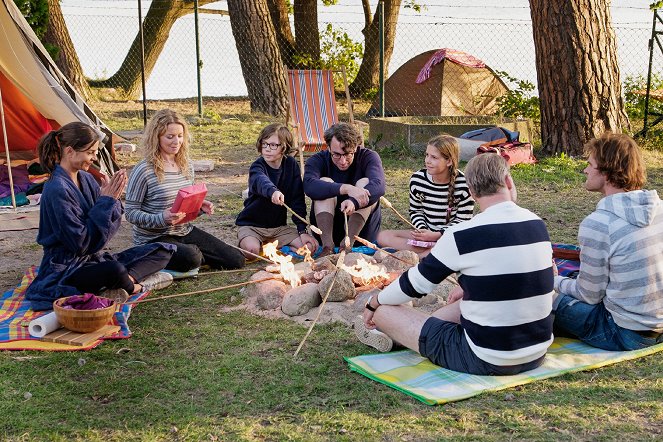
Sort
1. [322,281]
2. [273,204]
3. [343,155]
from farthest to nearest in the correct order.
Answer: [273,204], [343,155], [322,281]

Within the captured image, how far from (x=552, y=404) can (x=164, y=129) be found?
300cm

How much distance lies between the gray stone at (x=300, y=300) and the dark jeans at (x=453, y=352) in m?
0.97

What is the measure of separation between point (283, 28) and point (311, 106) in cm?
606

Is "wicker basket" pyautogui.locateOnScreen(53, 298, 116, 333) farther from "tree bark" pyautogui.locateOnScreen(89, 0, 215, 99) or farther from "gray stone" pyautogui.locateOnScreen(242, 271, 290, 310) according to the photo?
"tree bark" pyautogui.locateOnScreen(89, 0, 215, 99)

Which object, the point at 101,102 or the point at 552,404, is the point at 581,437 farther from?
the point at 101,102

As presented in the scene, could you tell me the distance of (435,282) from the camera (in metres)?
3.26

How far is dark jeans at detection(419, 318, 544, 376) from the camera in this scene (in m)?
3.37

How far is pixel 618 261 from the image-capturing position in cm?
348

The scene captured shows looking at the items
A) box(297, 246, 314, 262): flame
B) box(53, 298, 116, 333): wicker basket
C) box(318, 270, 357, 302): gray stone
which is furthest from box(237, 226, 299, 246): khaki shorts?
box(53, 298, 116, 333): wicker basket

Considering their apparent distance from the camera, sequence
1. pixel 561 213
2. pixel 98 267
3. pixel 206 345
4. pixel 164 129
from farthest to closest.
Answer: pixel 561 213 < pixel 164 129 < pixel 98 267 < pixel 206 345

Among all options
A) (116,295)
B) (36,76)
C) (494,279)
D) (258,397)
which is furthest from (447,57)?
(258,397)

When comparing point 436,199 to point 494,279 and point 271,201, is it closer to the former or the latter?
point 271,201

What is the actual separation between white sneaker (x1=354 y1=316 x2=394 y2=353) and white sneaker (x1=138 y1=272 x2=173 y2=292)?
154 centimetres

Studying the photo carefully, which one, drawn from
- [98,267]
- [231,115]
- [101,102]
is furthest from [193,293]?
[101,102]
